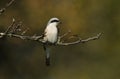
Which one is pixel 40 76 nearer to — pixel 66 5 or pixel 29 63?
pixel 29 63

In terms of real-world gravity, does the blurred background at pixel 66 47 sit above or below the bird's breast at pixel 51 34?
above

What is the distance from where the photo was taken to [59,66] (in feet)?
83.0

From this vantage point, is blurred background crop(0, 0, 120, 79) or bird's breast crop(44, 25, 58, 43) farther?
blurred background crop(0, 0, 120, 79)

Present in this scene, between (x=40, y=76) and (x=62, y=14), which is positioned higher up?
(x=62, y=14)

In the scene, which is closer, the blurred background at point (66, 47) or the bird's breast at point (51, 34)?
the bird's breast at point (51, 34)

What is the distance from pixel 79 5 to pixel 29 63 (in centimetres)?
273

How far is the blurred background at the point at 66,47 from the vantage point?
80.5 ft

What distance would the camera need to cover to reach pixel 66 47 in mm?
24891

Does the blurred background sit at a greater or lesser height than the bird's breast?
greater

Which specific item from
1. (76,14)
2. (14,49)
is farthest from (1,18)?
(76,14)

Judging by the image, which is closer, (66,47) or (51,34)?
(51,34)

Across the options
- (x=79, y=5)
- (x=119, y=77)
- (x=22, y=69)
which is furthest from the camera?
(x=79, y=5)

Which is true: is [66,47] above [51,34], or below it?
above

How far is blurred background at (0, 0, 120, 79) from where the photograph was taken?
966 inches
